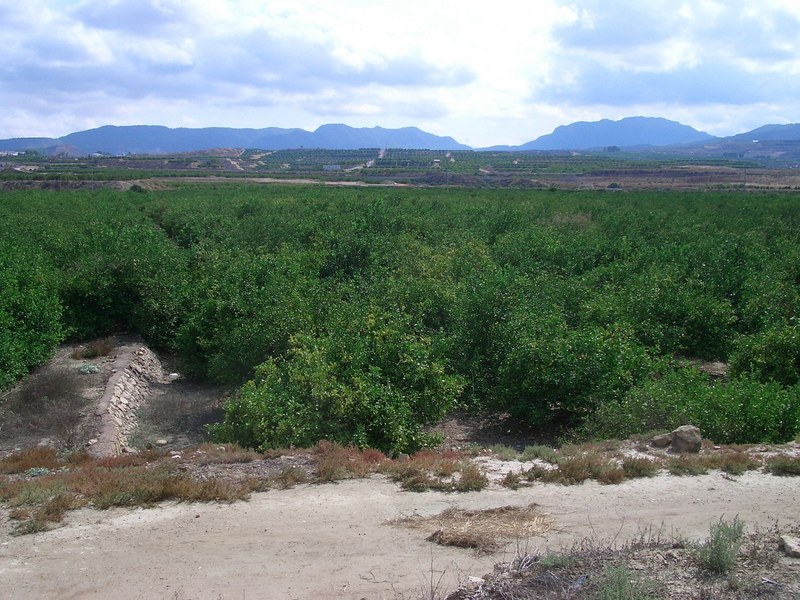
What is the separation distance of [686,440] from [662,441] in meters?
0.38

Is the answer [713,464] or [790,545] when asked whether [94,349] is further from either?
[790,545]

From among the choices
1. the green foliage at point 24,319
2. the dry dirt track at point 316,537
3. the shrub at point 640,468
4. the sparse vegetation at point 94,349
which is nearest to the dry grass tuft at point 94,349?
the sparse vegetation at point 94,349

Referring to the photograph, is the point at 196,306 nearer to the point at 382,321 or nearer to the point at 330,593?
the point at 382,321

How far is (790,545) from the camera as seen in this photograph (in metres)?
6.55

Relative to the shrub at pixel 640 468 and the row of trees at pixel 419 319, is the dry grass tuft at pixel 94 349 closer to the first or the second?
the row of trees at pixel 419 319

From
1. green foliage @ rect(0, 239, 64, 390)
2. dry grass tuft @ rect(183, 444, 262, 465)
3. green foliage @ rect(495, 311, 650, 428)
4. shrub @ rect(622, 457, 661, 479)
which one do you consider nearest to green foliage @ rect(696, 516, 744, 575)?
shrub @ rect(622, 457, 661, 479)

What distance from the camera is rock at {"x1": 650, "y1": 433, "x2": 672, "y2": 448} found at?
10438 millimetres

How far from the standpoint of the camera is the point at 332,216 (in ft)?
116

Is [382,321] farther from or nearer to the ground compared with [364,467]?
farther from the ground

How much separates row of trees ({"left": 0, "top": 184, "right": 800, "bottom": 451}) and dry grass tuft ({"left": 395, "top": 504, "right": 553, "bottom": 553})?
132 inches

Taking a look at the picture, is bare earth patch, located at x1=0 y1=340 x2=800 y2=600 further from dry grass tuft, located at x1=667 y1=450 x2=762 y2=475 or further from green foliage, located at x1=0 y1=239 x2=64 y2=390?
green foliage, located at x1=0 y1=239 x2=64 y2=390

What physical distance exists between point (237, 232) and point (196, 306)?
12.9m

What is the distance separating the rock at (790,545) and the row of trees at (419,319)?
4.96m

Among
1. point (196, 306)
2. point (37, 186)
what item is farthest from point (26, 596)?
point (37, 186)
